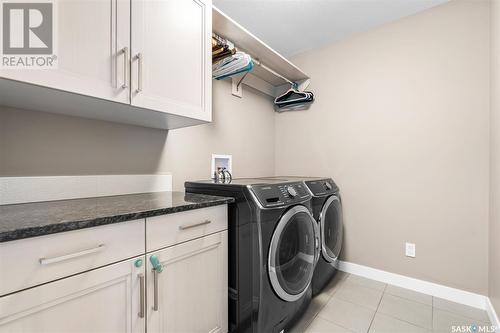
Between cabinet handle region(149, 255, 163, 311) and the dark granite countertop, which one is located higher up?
the dark granite countertop

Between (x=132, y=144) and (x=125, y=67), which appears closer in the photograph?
(x=125, y=67)

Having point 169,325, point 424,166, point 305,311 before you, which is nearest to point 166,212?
point 169,325

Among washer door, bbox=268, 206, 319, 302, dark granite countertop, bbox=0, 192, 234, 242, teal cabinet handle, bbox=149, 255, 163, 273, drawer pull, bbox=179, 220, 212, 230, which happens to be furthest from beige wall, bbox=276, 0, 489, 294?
teal cabinet handle, bbox=149, 255, 163, 273

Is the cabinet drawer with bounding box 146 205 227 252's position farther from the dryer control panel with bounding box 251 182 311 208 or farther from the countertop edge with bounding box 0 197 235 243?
the dryer control panel with bounding box 251 182 311 208

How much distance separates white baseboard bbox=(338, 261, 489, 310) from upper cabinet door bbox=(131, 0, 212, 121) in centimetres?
202

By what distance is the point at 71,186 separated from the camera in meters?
1.21

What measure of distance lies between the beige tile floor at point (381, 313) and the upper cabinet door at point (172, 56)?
1.58m

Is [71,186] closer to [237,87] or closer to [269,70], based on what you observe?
[237,87]

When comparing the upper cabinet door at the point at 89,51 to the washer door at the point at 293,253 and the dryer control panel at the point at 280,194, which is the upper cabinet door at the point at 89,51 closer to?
the dryer control panel at the point at 280,194

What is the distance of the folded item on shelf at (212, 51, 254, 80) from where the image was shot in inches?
66.9

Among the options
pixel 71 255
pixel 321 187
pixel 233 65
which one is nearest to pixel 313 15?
pixel 233 65

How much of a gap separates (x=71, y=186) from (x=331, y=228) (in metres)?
1.88

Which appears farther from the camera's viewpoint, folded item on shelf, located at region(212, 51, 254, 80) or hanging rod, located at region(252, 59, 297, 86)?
hanging rod, located at region(252, 59, 297, 86)

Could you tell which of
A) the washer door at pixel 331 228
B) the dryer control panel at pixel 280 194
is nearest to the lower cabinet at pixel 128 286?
the dryer control panel at pixel 280 194
